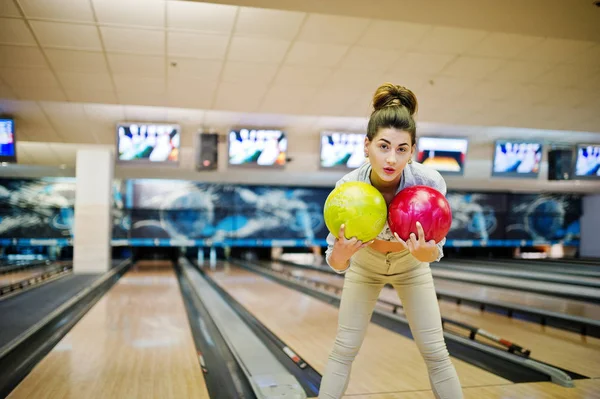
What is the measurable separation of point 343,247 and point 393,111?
44 cm

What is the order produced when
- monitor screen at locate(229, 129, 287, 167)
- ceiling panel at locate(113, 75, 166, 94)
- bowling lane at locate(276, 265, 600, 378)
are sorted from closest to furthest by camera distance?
1. bowling lane at locate(276, 265, 600, 378)
2. ceiling panel at locate(113, 75, 166, 94)
3. monitor screen at locate(229, 129, 287, 167)

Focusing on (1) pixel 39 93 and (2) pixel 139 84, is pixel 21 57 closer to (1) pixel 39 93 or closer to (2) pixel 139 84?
(1) pixel 39 93

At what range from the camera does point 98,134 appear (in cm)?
706

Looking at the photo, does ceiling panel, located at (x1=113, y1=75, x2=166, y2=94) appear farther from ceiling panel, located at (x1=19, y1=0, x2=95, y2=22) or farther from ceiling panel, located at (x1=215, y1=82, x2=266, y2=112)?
ceiling panel, located at (x1=19, y1=0, x2=95, y2=22)

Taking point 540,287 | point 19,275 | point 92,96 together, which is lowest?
point 19,275

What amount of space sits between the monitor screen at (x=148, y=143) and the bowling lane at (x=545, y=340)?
3730 millimetres

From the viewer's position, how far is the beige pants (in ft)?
5.18

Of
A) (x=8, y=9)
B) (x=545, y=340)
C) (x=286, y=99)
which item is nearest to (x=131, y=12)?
(x=8, y=9)

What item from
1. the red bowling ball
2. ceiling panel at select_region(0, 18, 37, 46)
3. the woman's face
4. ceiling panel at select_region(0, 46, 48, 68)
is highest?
ceiling panel at select_region(0, 18, 37, 46)

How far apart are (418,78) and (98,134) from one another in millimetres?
4665

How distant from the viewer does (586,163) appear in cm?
648

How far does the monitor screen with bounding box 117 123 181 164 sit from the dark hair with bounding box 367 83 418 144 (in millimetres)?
4873

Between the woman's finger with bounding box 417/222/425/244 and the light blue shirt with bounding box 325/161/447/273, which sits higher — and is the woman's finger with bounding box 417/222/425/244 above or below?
below

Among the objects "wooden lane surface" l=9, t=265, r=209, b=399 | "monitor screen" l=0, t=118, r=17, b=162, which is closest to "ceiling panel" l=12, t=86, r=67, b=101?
"monitor screen" l=0, t=118, r=17, b=162
